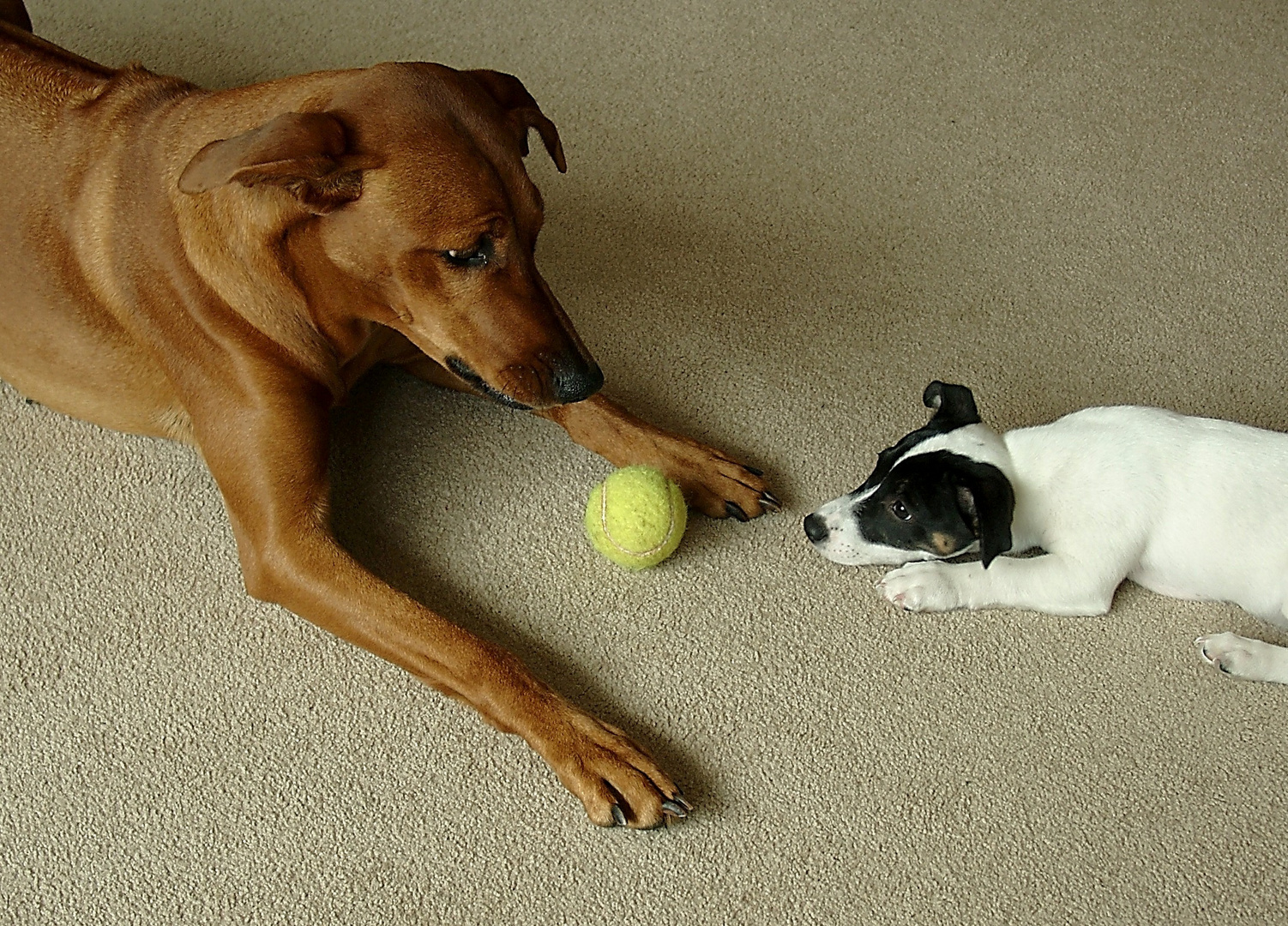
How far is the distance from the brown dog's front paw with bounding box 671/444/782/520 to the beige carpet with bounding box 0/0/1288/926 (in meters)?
0.05

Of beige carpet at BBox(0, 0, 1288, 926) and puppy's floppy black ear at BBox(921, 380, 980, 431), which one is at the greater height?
puppy's floppy black ear at BBox(921, 380, 980, 431)

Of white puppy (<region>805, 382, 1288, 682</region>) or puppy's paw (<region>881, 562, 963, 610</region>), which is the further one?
puppy's paw (<region>881, 562, 963, 610</region>)

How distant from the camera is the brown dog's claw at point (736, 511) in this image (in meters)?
2.26

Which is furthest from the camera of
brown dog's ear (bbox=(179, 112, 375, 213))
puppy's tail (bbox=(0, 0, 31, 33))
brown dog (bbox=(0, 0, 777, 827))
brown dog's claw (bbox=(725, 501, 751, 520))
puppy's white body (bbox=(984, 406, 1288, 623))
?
puppy's tail (bbox=(0, 0, 31, 33))

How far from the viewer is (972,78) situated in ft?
10.5

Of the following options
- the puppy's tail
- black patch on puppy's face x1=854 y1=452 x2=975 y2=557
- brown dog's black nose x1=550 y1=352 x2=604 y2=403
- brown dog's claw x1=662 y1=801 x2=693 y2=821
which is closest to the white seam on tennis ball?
brown dog's black nose x1=550 y1=352 x2=604 y2=403

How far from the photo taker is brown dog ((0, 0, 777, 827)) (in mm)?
1763

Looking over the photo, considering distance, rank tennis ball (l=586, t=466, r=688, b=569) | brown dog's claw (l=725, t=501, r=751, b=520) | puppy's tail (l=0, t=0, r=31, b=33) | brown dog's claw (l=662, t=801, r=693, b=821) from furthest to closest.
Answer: puppy's tail (l=0, t=0, r=31, b=33)
brown dog's claw (l=725, t=501, r=751, b=520)
tennis ball (l=586, t=466, r=688, b=569)
brown dog's claw (l=662, t=801, r=693, b=821)

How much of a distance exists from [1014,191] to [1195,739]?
1.48 meters

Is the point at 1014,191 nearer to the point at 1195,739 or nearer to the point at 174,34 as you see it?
the point at 1195,739

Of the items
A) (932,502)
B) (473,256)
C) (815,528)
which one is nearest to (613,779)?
(815,528)

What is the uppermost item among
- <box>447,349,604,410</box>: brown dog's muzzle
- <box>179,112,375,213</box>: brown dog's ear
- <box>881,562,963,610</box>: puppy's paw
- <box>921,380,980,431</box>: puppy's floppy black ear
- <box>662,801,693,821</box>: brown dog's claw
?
<box>179,112,375,213</box>: brown dog's ear

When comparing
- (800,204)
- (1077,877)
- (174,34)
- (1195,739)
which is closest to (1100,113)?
(800,204)

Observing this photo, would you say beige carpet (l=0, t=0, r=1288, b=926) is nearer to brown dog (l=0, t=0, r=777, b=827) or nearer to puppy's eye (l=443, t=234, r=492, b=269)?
brown dog (l=0, t=0, r=777, b=827)
